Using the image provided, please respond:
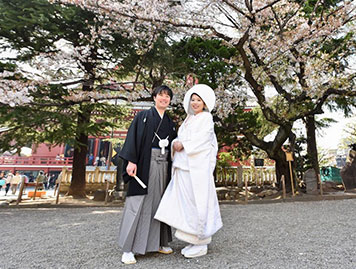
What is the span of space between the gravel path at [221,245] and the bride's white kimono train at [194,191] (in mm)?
309

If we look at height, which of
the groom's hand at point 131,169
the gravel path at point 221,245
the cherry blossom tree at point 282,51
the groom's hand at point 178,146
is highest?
the cherry blossom tree at point 282,51

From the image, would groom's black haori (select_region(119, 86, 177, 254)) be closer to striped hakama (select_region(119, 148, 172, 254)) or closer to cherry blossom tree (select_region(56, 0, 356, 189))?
striped hakama (select_region(119, 148, 172, 254))

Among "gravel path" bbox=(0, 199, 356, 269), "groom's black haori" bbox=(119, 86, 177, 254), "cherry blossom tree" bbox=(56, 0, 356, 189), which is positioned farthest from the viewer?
A: "cherry blossom tree" bbox=(56, 0, 356, 189)

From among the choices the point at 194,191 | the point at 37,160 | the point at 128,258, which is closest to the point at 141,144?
the point at 194,191

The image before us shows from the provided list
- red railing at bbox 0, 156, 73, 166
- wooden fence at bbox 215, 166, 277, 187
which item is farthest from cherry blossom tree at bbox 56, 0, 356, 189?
red railing at bbox 0, 156, 73, 166

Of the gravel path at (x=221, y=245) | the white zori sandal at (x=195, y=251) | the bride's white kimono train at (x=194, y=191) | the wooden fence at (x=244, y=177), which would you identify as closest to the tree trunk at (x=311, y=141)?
the wooden fence at (x=244, y=177)

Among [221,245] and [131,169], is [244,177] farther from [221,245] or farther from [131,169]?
[131,169]

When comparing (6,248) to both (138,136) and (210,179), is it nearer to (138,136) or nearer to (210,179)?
(138,136)

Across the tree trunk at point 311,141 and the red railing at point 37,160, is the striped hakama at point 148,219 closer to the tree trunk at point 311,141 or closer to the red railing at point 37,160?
the tree trunk at point 311,141

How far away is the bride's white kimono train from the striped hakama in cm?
10

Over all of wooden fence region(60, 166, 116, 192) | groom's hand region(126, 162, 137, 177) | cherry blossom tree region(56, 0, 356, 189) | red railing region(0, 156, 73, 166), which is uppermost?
cherry blossom tree region(56, 0, 356, 189)

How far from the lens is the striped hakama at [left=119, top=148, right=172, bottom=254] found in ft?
6.37

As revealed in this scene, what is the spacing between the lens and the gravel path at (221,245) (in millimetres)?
1847

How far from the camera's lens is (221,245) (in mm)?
2357
